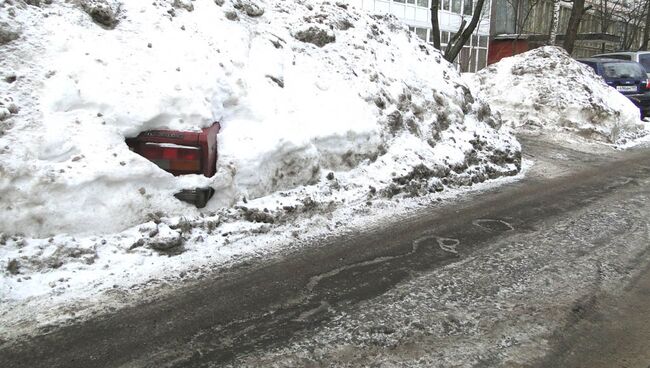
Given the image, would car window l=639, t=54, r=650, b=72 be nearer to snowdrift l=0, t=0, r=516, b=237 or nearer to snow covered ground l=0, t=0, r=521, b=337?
snowdrift l=0, t=0, r=516, b=237

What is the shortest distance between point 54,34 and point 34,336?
3.11 meters

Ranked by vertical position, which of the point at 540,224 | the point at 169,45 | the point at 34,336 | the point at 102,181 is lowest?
the point at 540,224

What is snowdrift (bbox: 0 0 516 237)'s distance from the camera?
171 inches

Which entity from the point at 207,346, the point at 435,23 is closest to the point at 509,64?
the point at 435,23

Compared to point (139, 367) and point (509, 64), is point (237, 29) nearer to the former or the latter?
point (139, 367)

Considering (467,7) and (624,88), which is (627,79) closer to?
(624,88)

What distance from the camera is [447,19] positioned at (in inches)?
1150

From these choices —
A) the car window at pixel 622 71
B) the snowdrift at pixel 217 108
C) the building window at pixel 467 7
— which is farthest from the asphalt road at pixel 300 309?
the building window at pixel 467 7

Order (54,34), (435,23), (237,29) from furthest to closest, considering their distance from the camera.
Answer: (435,23), (237,29), (54,34)

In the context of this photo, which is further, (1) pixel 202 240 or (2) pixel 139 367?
(1) pixel 202 240

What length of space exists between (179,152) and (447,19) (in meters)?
27.1

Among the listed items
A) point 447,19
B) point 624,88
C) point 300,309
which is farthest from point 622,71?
point 300,309

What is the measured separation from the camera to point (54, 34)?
504 centimetres

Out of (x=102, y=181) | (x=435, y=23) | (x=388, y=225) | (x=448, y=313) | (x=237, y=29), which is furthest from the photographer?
→ (x=435, y=23)
